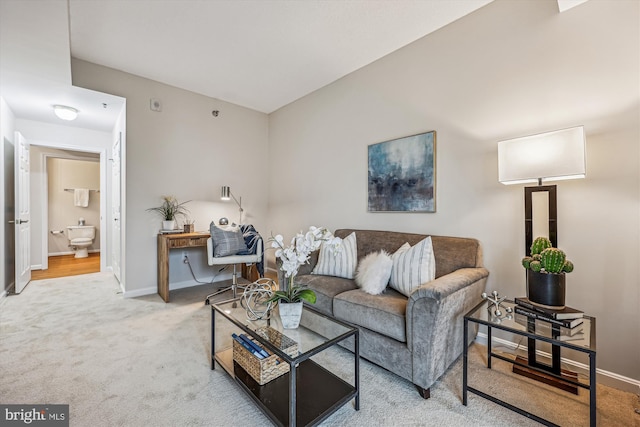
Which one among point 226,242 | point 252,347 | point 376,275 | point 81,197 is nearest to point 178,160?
point 226,242

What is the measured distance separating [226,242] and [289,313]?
1.89 meters

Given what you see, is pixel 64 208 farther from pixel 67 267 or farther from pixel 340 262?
pixel 340 262

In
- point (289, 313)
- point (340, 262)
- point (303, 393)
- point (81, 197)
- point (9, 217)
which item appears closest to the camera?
point (303, 393)

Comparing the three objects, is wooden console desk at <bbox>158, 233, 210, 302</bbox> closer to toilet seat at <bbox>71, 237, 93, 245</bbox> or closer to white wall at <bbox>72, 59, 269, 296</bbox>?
white wall at <bbox>72, 59, 269, 296</bbox>

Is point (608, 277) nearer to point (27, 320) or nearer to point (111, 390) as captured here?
point (111, 390)

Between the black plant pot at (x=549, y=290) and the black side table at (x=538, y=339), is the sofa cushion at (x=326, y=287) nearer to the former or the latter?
the black side table at (x=538, y=339)

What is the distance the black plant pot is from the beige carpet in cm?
56

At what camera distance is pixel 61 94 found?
3.01 meters

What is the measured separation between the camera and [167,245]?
124 inches

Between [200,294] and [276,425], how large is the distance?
99.6 inches

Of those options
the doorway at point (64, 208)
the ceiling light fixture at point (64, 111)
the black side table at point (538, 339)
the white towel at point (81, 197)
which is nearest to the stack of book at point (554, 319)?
the black side table at point (538, 339)

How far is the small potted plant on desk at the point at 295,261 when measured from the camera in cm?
153

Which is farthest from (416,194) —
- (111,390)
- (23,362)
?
(23,362)

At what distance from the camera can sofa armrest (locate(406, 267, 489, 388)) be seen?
5.01ft
